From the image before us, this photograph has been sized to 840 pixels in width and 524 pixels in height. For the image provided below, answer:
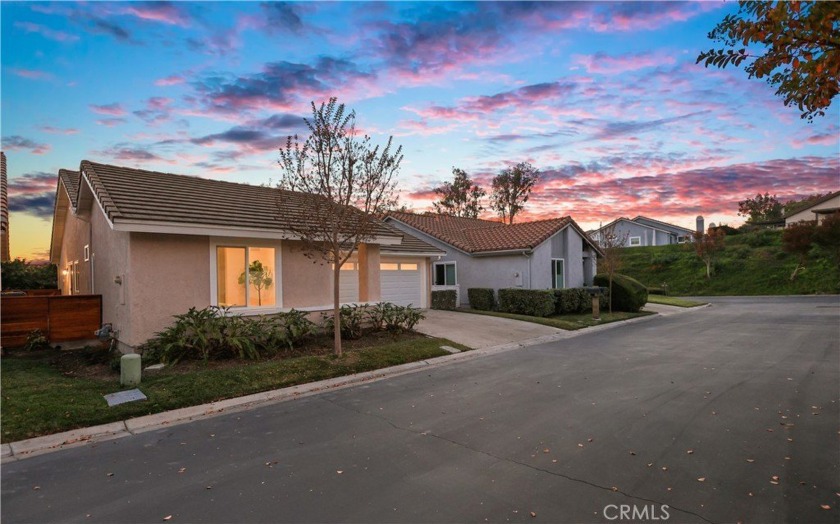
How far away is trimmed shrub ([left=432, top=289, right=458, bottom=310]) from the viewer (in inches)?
813

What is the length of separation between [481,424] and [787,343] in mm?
11350

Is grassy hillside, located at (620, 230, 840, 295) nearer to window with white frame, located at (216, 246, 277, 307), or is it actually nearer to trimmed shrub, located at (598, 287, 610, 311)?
trimmed shrub, located at (598, 287, 610, 311)

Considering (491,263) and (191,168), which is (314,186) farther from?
(491,263)

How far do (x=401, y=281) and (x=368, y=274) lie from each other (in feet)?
18.0

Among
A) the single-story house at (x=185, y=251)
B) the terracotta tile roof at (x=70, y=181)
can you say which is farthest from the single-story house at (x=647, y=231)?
the terracotta tile roof at (x=70, y=181)

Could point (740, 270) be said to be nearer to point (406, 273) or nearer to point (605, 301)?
point (605, 301)

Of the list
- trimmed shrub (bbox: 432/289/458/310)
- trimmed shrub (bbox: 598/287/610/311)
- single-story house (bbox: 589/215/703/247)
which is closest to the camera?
trimmed shrub (bbox: 432/289/458/310)

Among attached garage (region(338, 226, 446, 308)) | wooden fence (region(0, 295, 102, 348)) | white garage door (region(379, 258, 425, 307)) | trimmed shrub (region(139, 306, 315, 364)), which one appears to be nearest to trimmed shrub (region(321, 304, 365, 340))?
trimmed shrub (region(139, 306, 315, 364))

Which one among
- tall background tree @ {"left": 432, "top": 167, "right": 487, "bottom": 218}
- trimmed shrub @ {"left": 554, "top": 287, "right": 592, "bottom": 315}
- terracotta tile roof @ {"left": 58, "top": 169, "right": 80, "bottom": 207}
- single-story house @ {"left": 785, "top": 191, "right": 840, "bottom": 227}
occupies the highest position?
tall background tree @ {"left": 432, "top": 167, "right": 487, "bottom": 218}

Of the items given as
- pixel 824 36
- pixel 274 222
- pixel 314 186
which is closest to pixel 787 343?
pixel 824 36

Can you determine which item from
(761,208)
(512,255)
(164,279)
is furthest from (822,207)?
(164,279)

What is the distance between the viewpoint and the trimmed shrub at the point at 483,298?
20.5 m

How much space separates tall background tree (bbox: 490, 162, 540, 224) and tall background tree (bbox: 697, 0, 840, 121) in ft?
138

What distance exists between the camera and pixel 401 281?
1917cm
